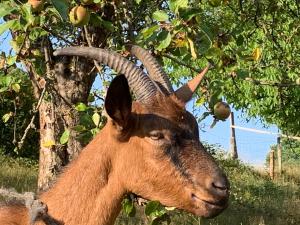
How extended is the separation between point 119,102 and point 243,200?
12.4 m

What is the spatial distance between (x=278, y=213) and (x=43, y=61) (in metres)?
9.54

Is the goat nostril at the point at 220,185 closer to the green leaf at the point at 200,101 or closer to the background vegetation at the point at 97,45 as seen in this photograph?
the background vegetation at the point at 97,45

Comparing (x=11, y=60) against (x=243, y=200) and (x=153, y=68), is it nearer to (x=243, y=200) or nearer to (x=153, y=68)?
(x=153, y=68)

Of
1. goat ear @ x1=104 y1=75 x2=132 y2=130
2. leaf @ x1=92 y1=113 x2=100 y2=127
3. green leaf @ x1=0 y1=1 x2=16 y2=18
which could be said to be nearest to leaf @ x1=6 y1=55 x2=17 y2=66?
leaf @ x1=92 y1=113 x2=100 y2=127

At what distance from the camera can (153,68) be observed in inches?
199

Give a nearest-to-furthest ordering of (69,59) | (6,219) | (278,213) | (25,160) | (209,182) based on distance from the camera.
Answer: (209,182) → (6,219) → (69,59) → (278,213) → (25,160)

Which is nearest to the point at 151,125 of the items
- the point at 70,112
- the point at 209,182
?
the point at 209,182

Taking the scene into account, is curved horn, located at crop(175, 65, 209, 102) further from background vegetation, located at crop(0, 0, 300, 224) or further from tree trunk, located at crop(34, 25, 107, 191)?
tree trunk, located at crop(34, 25, 107, 191)

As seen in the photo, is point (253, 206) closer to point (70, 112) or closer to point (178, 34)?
point (70, 112)

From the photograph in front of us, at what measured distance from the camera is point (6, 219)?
15.4 ft

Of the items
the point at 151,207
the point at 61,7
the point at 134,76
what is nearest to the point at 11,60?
the point at 134,76

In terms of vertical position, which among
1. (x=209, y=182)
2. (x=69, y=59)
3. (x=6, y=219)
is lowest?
(x=6, y=219)

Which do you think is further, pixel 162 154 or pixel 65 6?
pixel 162 154

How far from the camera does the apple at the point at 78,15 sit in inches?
→ 177
